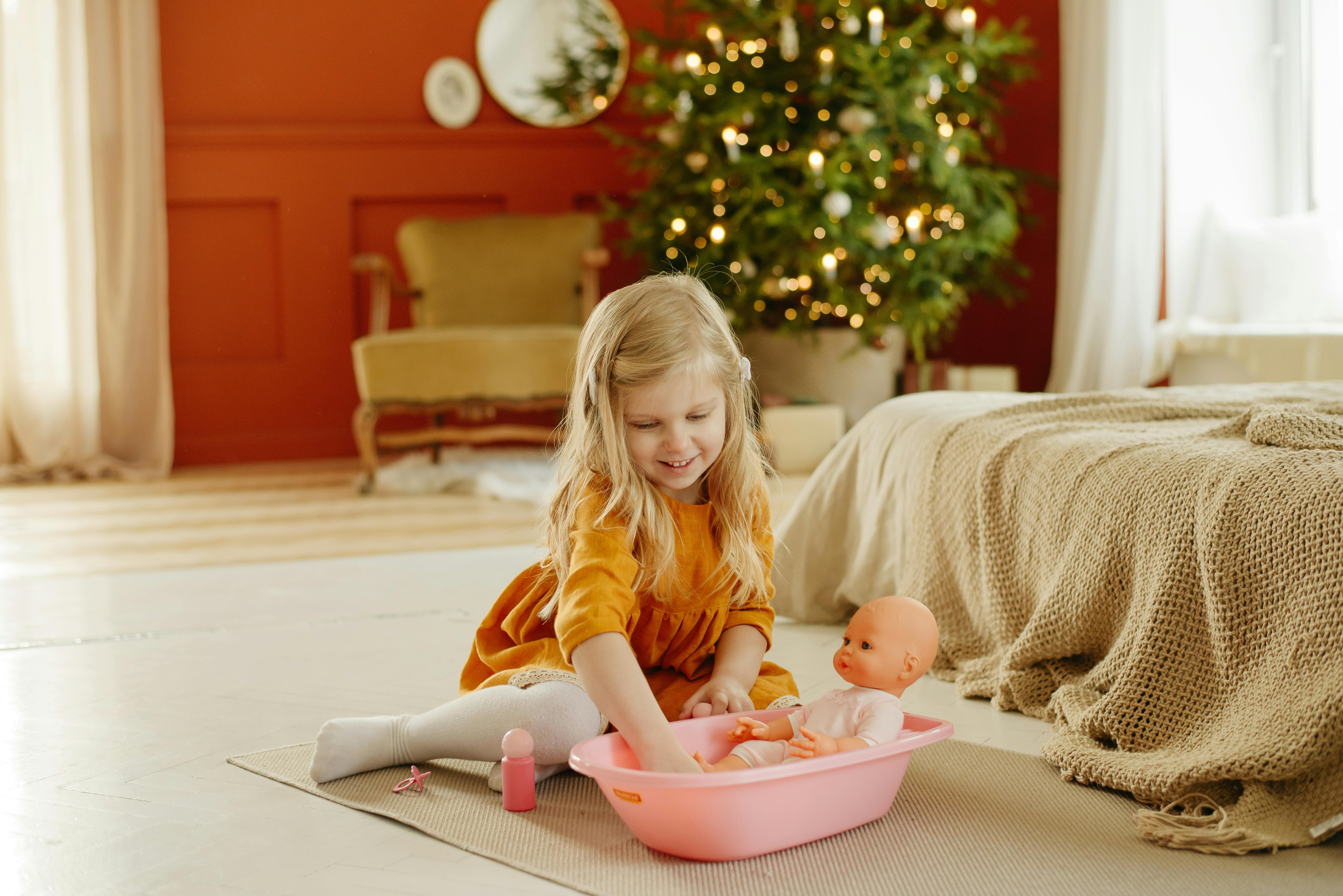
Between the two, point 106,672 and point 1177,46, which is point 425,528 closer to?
point 106,672

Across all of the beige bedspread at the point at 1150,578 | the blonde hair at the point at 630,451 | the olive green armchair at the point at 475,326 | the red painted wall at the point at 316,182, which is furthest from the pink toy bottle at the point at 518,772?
the red painted wall at the point at 316,182

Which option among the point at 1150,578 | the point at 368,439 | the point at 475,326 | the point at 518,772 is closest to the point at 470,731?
the point at 518,772

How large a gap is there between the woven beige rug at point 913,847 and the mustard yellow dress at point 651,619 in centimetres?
13

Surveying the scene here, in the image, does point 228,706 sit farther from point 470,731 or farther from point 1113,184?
point 1113,184

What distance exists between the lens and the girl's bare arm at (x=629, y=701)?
104 centimetres

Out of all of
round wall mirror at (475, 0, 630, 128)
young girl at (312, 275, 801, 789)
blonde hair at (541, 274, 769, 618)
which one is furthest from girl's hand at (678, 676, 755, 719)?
round wall mirror at (475, 0, 630, 128)

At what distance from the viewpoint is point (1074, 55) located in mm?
3980

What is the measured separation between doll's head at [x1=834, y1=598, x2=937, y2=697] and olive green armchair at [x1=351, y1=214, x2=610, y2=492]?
96.4 inches

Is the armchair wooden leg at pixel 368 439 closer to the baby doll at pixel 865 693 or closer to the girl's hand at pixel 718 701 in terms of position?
the girl's hand at pixel 718 701

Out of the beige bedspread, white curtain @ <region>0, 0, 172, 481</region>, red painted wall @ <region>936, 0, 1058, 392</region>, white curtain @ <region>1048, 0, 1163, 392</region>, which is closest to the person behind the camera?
the beige bedspread

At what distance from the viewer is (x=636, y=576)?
120cm

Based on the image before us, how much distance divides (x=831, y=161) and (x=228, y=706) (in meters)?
2.57

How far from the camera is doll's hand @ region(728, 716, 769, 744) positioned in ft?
3.72

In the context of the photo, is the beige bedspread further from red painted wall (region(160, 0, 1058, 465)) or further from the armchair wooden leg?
red painted wall (region(160, 0, 1058, 465))
